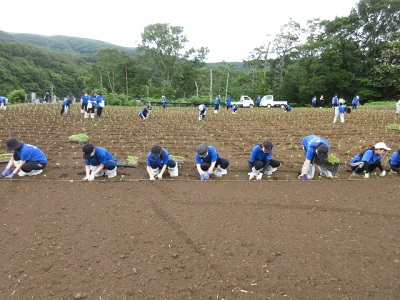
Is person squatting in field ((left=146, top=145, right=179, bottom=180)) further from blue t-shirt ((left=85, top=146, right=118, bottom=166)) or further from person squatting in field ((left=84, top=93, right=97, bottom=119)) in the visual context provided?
person squatting in field ((left=84, top=93, right=97, bottom=119))

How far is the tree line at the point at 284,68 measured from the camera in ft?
106

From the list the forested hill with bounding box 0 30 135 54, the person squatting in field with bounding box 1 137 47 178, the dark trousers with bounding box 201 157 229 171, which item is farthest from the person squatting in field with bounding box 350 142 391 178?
the forested hill with bounding box 0 30 135 54

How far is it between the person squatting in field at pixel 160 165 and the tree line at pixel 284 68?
26742 millimetres

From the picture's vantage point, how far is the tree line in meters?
32.3

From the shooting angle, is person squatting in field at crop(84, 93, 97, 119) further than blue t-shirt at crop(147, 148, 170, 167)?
Yes

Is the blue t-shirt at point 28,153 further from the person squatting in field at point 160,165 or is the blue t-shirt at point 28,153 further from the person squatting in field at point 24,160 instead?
the person squatting in field at point 160,165

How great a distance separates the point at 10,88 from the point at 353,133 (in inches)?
2181

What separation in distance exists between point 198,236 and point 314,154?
3.24m

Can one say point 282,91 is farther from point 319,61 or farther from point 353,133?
point 353,133

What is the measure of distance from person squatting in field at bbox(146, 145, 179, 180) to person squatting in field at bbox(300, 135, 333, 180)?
2769 mm

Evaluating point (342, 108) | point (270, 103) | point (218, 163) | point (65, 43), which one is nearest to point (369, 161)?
point (218, 163)

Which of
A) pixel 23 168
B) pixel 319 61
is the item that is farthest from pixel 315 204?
pixel 319 61

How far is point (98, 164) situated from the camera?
5648 mm

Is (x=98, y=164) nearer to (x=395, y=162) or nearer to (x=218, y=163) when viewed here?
(x=218, y=163)
